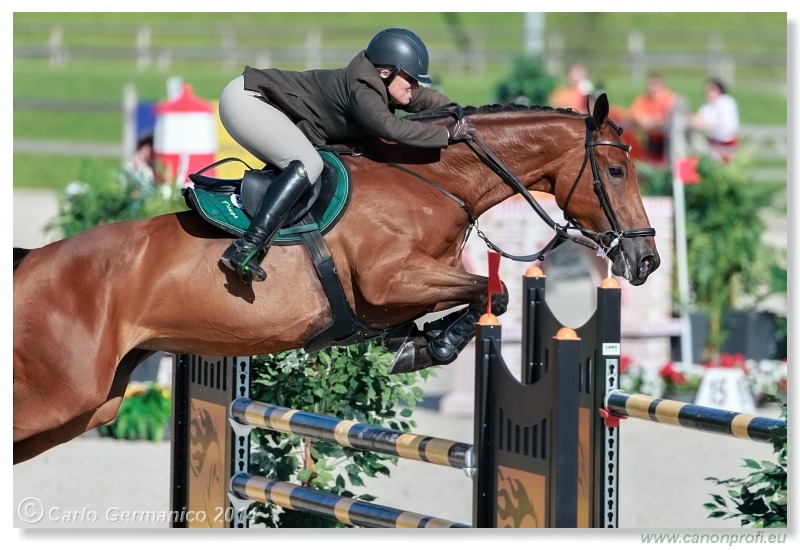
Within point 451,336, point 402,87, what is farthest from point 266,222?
point 451,336

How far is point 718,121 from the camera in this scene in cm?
1451

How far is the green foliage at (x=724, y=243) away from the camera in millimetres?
10500

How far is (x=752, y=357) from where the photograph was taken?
1045 centimetres

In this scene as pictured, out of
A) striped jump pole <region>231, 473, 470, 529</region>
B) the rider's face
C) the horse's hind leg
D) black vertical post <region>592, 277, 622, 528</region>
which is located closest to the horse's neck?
the rider's face

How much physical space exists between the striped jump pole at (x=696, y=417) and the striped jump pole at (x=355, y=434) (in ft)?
1.67

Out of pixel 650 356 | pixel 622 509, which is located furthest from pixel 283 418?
pixel 650 356

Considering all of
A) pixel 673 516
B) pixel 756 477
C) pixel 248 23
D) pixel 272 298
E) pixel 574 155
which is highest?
pixel 248 23

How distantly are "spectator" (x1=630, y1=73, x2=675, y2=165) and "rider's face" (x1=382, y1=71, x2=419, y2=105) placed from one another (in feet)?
29.3

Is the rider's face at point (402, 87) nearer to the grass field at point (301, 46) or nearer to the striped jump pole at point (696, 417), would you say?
the striped jump pole at point (696, 417)

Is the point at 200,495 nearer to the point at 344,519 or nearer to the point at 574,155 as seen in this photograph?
the point at 344,519

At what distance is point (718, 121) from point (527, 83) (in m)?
2.67

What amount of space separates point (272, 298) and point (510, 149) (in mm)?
1109

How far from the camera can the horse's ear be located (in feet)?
15.4

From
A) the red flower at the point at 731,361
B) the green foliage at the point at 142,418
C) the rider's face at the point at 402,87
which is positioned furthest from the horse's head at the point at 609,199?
the red flower at the point at 731,361
